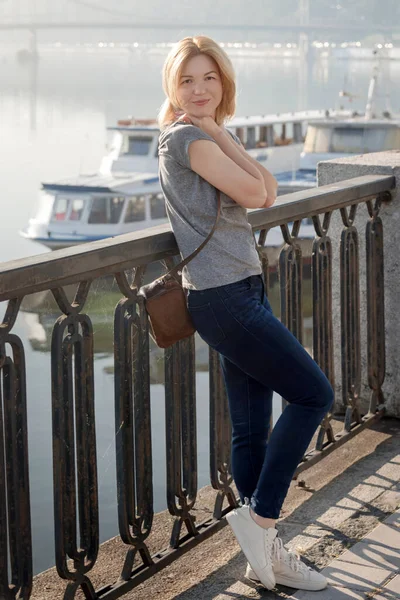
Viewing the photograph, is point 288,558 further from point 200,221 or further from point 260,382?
point 200,221

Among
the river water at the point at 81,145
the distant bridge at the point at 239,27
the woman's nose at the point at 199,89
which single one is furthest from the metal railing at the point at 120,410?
the distant bridge at the point at 239,27

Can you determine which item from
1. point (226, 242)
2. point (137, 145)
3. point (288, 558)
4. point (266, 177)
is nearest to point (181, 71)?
point (266, 177)

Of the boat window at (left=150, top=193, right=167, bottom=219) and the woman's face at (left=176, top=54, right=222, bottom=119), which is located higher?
the woman's face at (left=176, top=54, right=222, bottom=119)

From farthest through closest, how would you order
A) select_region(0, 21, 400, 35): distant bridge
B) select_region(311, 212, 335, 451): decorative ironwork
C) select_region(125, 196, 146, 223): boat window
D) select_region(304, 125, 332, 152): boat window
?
select_region(0, 21, 400, 35): distant bridge
select_region(304, 125, 332, 152): boat window
select_region(125, 196, 146, 223): boat window
select_region(311, 212, 335, 451): decorative ironwork

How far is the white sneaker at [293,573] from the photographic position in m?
2.77

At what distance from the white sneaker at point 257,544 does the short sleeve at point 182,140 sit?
0.95 meters

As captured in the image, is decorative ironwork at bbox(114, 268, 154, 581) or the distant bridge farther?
the distant bridge

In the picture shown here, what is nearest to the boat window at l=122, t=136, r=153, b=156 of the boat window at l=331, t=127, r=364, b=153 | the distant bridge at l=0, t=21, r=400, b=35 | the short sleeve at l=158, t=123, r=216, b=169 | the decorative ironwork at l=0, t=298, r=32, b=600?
the boat window at l=331, t=127, r=364, b=153

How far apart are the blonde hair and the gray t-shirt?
0.08 meters

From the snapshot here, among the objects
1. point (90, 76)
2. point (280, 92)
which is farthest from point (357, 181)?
point (90, 76)

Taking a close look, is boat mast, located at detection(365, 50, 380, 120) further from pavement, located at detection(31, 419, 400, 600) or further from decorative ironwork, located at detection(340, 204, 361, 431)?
pavement, located at detection(31, 419, 400, 600)

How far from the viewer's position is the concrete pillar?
13.8 ft

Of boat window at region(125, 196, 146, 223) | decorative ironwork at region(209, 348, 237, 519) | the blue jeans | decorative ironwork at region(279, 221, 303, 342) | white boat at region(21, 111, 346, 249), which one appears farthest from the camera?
boat window at region(125, 196, 146, 223)

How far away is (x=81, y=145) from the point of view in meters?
69.0
